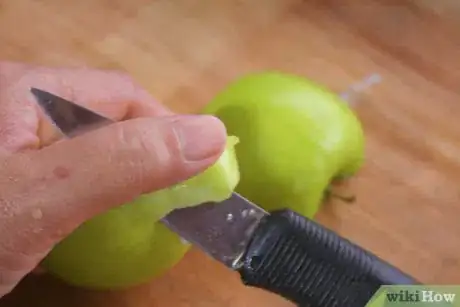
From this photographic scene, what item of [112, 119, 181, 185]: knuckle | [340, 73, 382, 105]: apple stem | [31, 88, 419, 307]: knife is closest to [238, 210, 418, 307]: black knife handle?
[31, 88, 419, 307]: knife

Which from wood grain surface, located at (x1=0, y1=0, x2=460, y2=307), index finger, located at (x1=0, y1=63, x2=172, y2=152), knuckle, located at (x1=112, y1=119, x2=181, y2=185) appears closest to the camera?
knuckle, located at (x1=112, y1=119, x2=181, y2=185)

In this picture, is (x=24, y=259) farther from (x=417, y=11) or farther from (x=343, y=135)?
(x=417, y=11)

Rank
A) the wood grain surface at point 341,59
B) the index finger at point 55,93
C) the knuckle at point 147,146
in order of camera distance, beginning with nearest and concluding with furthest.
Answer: the knuckle at point 147,146 < the index finger at point 55,93 < the wood grain surface at point 341,59

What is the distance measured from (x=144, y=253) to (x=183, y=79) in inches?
9.9

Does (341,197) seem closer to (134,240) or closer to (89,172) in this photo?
(134,240)

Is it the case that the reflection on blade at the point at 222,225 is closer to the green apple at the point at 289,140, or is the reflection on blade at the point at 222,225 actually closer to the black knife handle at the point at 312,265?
the black knife handle at the point at 312,265

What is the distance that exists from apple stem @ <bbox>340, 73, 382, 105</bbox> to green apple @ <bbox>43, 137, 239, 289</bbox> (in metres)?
0.25

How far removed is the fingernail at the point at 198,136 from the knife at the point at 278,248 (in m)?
0.08

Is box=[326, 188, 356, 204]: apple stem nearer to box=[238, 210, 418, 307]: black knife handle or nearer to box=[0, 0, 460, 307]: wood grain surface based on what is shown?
box=[0, 0, 460, 307]: wood grain surface

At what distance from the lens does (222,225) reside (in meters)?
0.75

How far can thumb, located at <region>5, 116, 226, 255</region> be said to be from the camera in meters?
0.66

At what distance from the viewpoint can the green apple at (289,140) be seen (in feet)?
2.84

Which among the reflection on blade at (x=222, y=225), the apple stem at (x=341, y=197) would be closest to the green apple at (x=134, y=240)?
the reflection on blade at (x=222, y=225)

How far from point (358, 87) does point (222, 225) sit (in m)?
0.32
